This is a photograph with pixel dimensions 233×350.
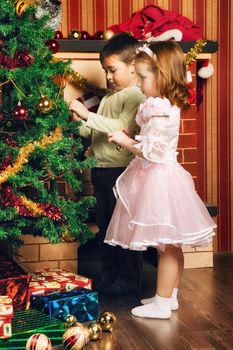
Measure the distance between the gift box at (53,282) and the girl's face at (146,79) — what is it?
81 cm

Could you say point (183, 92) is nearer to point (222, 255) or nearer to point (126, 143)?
point (126, 143)

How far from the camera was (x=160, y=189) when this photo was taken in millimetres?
2812

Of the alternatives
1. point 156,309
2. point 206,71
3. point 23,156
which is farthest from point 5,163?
point 206,71

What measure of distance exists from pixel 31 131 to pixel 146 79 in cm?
52

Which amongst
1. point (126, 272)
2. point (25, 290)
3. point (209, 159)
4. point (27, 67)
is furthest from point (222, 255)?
point (27, 67)

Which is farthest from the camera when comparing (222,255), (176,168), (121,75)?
(222,255)

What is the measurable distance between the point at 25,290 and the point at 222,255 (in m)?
1.68

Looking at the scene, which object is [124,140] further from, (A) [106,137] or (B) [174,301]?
(B) [174,301]

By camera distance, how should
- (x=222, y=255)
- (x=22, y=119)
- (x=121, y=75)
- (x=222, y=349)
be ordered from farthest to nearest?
(x=222, y=255) < (x=121, y=75) < (x=22, y=119) < (x=222, y=349)

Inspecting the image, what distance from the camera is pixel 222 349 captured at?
2.45 meters

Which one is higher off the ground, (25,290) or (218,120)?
(218,120)

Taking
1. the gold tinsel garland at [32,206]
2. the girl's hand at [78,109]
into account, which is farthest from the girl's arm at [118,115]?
the gold tinsel garland at [32,206]

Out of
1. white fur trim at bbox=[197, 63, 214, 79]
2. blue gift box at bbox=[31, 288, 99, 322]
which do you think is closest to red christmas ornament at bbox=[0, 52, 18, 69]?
blue gift box at bbox=[31, 288, 99, 322]

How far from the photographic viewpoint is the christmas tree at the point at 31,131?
264 cm
